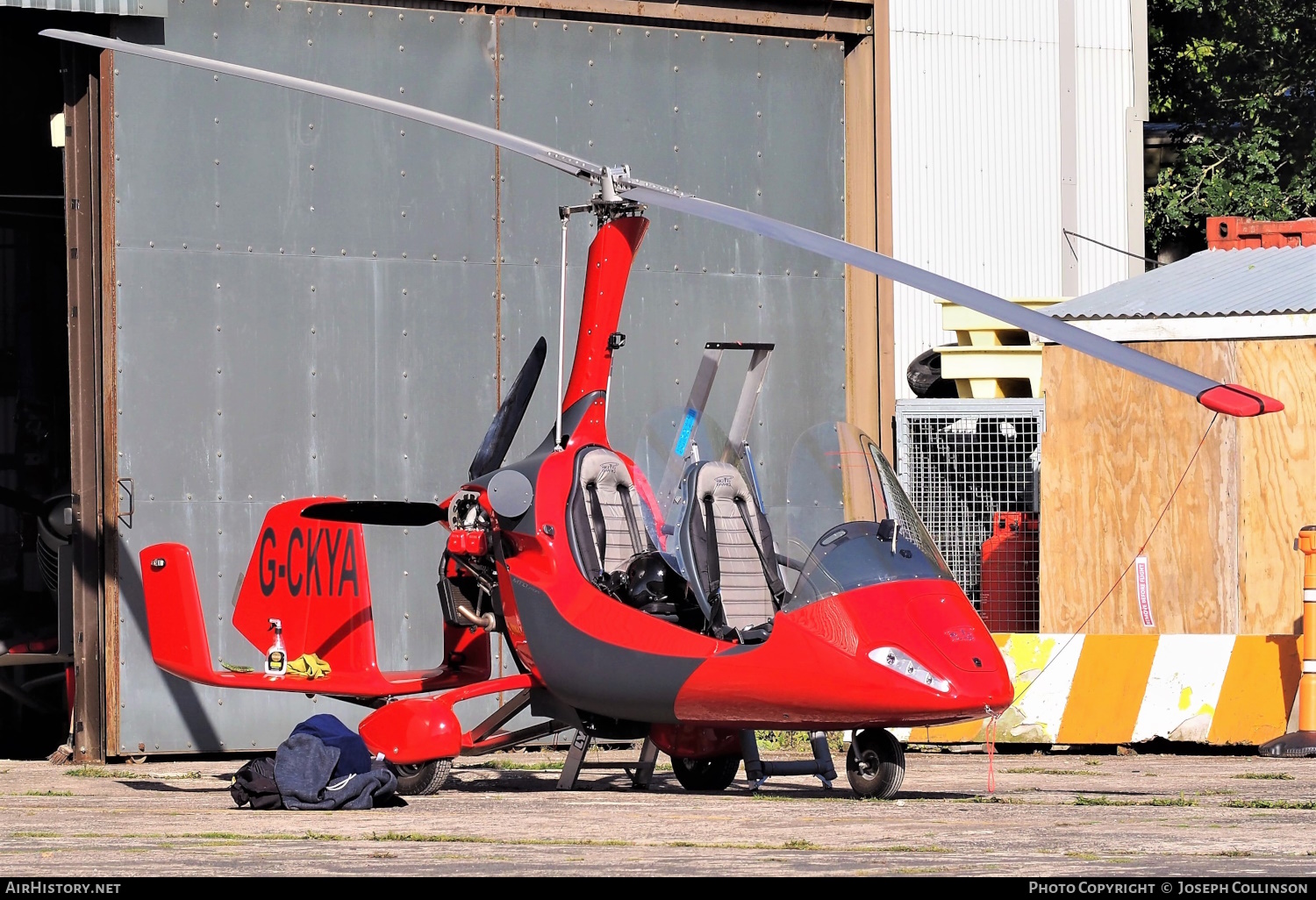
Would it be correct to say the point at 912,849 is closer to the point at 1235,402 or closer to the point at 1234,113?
the point at 1235,402

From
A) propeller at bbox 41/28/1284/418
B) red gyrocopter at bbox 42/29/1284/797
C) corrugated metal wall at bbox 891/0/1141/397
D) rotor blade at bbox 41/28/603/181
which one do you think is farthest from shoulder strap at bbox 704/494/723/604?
corrugated metal wall at bbox 891/0/1141/397

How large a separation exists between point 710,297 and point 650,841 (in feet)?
24.8

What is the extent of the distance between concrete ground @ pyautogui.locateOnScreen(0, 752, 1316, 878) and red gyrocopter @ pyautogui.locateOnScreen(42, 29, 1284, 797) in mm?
462

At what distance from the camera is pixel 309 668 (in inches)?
431

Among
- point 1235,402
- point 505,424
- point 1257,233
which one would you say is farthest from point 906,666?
point 1257,233

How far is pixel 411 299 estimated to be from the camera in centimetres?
1370

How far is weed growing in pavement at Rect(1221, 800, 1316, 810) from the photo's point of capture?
8992 millimetres

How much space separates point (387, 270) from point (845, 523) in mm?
5588

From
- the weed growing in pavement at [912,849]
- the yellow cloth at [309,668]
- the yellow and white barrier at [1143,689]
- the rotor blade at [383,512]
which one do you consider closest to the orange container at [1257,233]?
the yellow and white barrier at [1143,689]

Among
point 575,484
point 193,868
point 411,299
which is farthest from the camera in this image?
point 411,299

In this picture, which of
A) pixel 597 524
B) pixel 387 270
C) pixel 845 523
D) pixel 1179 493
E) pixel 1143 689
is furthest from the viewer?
pixel 387 270

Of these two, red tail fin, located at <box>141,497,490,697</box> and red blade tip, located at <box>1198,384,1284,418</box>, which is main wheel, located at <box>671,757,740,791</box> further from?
red blade tip, located at <box>1198,384,1284,418</box>

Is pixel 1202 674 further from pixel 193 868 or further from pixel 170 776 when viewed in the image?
pixel 193 868

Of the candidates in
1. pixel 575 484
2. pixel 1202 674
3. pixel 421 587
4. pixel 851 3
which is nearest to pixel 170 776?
pixel 421 587
